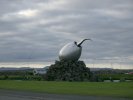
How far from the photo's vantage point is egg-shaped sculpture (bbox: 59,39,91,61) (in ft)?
200

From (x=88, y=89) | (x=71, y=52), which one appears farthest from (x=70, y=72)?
(x=88, y=89)

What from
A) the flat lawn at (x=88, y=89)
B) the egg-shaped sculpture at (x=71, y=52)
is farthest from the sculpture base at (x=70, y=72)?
the flat lawn at (x=88, y=89)

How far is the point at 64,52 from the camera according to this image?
61.6m

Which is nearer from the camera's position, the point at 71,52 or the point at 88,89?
Result: the point at 88,89

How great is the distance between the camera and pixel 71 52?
200 feet

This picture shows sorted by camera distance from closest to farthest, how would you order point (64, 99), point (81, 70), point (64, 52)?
point (64, 99), point (64, 52), point (81, 70)

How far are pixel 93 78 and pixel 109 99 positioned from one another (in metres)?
40.8

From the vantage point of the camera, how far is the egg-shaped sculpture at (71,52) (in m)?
61.1

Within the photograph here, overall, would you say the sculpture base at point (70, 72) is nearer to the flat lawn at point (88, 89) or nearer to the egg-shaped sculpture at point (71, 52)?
the egg-shaped sculpture at point (71, 52)

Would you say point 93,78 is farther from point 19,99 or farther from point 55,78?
point 19,99

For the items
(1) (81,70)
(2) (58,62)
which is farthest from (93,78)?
(2) (58,62)

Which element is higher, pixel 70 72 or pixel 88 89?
pixel 70 72

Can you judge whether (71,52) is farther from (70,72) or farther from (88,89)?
(88,89)

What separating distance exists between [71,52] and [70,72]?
201 inches
